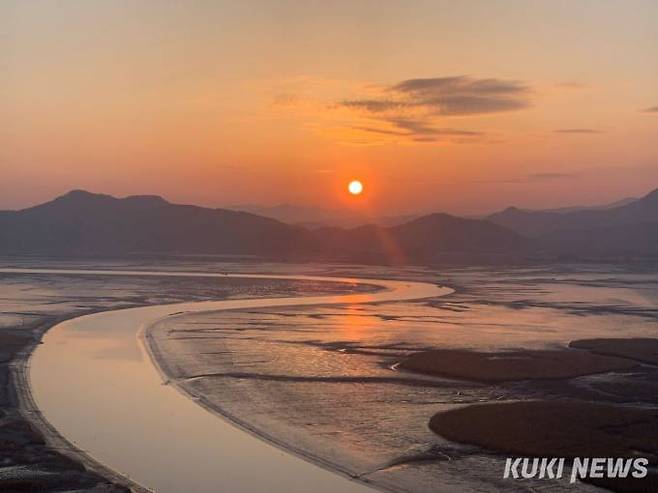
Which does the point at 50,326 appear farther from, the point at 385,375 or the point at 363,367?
the point at 385,375

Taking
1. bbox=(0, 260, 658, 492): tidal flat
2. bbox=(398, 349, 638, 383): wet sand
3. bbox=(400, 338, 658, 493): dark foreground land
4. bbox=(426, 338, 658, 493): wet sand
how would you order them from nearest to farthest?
bbox=(0, 260, 658, 492): tidal flat, bbox=(426, 338, 658, 493): wet sand, bbox=(400, 338, 658, 493): dark foreground land, bbox=(398, 349, 638, 383): wet sand

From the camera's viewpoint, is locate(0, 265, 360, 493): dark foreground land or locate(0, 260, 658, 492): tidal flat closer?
locate(0, 265, 360, 493): dark foreground land

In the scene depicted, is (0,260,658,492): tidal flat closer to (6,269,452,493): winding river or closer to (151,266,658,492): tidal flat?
(151,266,658,492): tidal flat

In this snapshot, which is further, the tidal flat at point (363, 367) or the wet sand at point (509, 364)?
the wet sand at point (509, 364)

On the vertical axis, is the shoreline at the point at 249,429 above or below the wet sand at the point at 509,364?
below

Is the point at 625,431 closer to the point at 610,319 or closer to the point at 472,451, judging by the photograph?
the point at 472,451

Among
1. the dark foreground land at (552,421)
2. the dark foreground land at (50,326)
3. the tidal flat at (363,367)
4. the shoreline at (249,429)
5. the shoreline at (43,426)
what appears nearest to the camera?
the dark foreground land at (50,326)

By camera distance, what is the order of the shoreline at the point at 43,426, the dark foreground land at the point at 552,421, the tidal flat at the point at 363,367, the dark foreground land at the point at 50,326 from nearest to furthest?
the dark foreground land at the point at 50,326 → the shoreline at the point at 43,426 → the tidal flat at the point at 363,367 → the dark foreground land at the point at 552,421

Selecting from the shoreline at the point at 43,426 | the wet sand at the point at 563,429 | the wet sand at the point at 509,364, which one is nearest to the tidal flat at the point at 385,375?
the wet sand at the point at 509,364

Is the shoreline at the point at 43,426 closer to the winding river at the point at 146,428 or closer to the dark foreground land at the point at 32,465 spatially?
the dark foreground land at the point at 32,465

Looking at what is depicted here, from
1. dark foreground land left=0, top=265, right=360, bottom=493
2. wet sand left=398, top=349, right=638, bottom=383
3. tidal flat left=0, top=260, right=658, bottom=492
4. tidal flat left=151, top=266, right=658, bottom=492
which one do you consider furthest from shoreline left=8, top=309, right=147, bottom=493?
wet sand left=398, top=349, right=638, bottom=383
